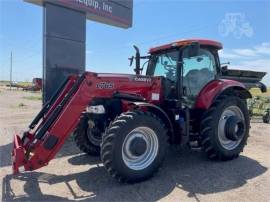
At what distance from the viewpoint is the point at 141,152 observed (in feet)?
17.5

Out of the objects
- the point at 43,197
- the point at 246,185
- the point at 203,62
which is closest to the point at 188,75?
the point at 203,62

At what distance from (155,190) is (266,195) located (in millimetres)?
1600

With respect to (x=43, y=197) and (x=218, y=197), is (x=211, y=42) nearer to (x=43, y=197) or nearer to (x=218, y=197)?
(x=218, y=197)

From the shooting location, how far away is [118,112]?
591cm

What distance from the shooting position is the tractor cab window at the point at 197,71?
261 inches

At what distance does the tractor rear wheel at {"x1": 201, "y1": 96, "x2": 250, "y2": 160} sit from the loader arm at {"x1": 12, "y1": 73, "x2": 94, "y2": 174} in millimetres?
2361

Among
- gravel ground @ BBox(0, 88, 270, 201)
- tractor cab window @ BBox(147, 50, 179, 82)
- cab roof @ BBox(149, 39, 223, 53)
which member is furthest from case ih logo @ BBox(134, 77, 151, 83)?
gravel ground @ BBox(0, 88, 270, 201)

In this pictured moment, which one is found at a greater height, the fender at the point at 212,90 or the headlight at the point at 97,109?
the fender at the point at 212,90

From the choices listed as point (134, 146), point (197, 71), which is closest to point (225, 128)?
point (197, 71)

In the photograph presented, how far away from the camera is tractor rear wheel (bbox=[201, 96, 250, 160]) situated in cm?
630

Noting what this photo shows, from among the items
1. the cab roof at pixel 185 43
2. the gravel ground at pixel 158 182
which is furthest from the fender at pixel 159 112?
the cab roof at pixel 185 43

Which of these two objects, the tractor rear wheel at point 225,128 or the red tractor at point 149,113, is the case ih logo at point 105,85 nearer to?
the red tractor at point 149,113

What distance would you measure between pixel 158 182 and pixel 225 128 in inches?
82.9

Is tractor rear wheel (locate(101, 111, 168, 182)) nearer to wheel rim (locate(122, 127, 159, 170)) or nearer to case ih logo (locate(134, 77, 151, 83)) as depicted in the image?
wheel rim (locate(122, 127, 159, 170))
